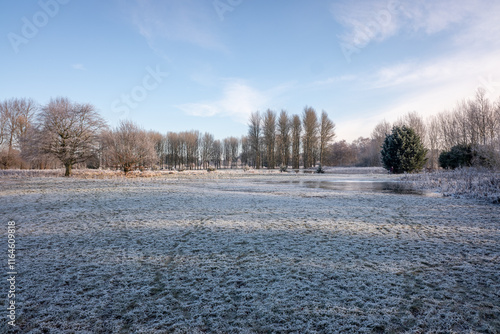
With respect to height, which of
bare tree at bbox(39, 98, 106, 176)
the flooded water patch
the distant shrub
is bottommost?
the flooded water patch

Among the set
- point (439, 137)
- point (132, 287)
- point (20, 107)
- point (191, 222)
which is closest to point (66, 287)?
point (132, 287)

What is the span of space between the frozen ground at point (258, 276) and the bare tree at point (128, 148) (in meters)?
20.6

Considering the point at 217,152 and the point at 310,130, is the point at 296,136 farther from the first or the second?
the point at 217,152

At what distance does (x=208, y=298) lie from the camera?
256 cm

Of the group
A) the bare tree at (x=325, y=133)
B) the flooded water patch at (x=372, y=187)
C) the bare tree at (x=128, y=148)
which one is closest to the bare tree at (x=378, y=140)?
the bare tree at (x=325, y=133)

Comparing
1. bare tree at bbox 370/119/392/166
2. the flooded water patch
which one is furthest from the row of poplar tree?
the flooded water patch

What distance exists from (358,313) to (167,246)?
3.24 metres

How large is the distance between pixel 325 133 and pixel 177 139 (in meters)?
45.4

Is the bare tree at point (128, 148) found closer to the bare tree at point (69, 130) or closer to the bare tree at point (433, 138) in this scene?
the bare tree at point (69, 130)

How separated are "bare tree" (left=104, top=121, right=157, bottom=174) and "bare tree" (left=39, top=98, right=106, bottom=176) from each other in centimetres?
156

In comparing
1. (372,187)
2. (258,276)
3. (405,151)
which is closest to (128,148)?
(372,187)

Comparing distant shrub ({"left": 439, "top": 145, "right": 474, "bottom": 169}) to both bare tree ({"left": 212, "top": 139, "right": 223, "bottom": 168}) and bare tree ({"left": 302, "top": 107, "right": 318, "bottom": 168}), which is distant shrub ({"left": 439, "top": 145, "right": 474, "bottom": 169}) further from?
bare tree ({"left": 212, "top": 139, "right": 223, "bottom": 168})

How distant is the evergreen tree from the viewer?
25609 millimetres

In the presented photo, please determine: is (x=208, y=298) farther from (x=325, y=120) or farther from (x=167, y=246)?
(x=325, y=120)
